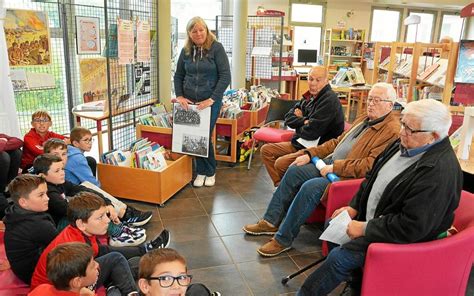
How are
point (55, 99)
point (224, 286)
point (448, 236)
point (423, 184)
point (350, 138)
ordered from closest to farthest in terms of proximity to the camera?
point (423, 184)
point (448, 236)
point (224, 286)
point (350, 138)
point (55, 99)

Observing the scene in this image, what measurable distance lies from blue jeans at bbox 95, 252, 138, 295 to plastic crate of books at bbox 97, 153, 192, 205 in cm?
145

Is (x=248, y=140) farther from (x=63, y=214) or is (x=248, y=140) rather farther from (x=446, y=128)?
(x=446, y=128)

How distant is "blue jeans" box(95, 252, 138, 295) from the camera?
2.09 m

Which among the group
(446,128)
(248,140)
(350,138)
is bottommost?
(248,140)

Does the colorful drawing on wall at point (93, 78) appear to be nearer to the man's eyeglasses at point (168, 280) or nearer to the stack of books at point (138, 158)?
the stack of books at point (138, 158)

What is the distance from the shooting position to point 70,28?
4621 mm


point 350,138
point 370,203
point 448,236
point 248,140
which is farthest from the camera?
point 248,140

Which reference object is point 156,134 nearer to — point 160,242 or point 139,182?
point 139,182

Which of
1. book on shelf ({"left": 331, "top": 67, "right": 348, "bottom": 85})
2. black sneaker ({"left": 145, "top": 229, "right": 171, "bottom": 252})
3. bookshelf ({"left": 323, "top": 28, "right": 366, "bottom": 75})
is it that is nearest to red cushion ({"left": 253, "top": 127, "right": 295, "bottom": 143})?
black sneaker ({"left": 145, "top": 229, "right": 171, "bottom": 252})

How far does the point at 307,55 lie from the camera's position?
10.7 meters

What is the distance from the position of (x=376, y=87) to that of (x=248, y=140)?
7.91 feet

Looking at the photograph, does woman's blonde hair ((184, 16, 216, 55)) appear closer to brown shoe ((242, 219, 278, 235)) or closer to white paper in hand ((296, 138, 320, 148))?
white paper in hand ((296, 138, 320, 148))

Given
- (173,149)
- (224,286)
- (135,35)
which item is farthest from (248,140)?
(224,286)

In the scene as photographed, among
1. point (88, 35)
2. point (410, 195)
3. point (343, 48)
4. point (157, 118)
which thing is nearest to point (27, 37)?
point (88, 35)
